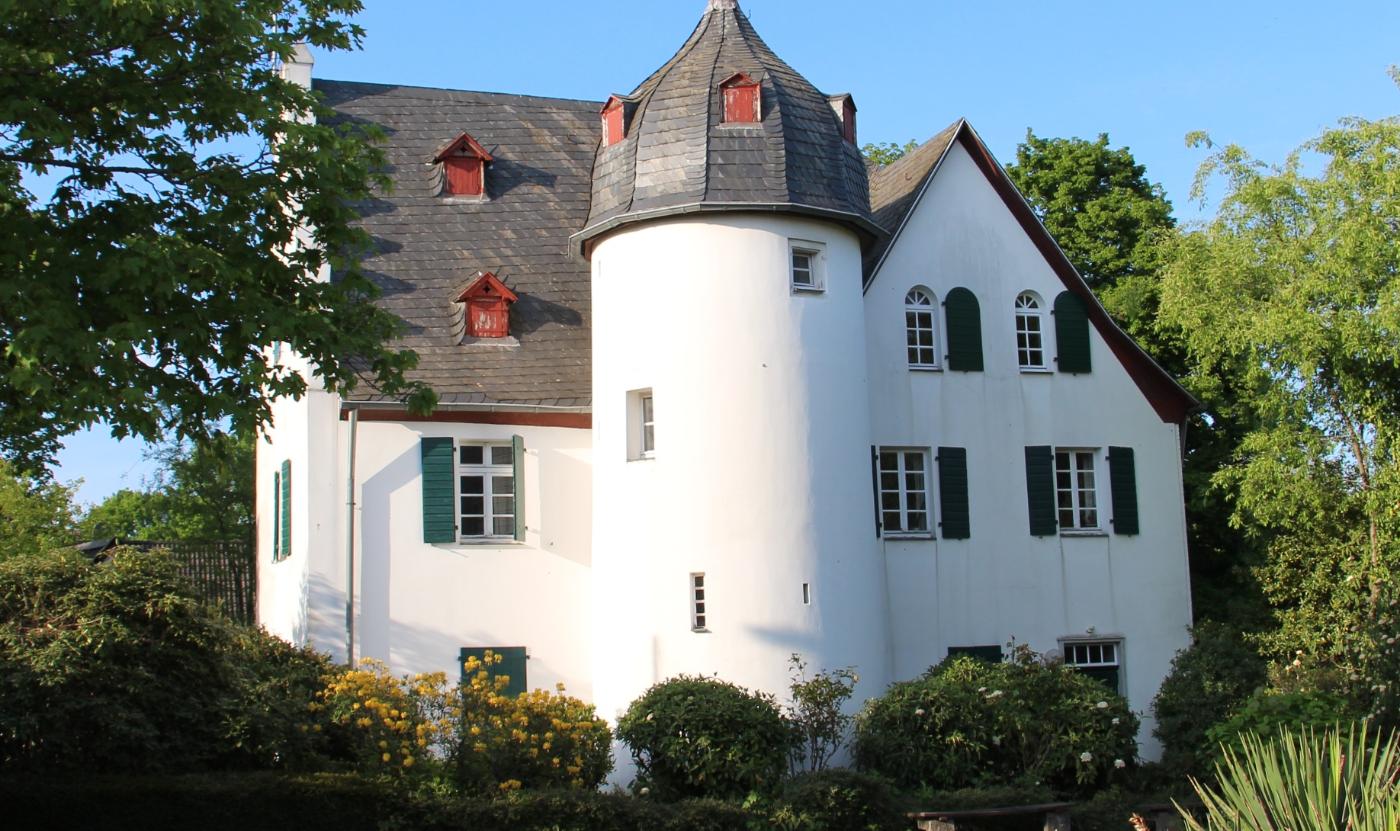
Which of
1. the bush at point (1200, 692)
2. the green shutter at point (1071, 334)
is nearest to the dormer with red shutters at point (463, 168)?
the green shutter at point (1071, 334)

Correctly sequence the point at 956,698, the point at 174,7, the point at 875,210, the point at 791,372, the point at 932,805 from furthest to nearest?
1. the point at 875,210
2. the point at 791,372
3. the point at 956,698
4. the point at 932,805
5. the point at 174,7

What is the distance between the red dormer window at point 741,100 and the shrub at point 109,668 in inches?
367

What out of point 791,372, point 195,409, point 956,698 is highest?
point 791,372

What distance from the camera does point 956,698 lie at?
62.8ft

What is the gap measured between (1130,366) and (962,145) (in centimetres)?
424

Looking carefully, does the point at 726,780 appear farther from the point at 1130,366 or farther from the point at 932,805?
the point at 1130,366

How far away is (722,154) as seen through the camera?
21.1 metres

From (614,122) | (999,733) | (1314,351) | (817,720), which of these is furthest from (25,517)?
(1314,351)

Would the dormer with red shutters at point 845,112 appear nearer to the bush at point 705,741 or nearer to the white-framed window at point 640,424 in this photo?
the white-framed window at point 640,424

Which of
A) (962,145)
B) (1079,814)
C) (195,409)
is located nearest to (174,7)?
(195,409)

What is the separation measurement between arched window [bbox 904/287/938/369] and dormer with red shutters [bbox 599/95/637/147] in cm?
476

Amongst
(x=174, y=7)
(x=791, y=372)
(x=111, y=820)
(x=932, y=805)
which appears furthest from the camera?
(x=791, y=372)

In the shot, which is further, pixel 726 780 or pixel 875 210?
pixel 875 210

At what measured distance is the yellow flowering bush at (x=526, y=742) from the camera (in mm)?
16594
